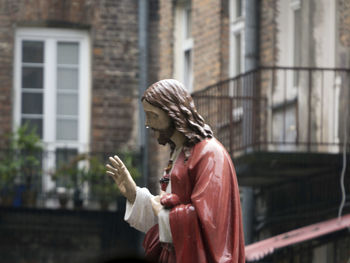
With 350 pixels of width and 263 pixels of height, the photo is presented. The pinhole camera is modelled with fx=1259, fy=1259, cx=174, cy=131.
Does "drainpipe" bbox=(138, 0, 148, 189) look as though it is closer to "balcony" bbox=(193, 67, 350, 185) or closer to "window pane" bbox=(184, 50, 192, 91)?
"window pane" bbox=(184, 50, 192, 91)

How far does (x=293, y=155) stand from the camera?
47.8ft

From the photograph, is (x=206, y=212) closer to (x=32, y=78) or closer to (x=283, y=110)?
(x=283, y=110)

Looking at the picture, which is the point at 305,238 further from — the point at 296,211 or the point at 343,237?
the point at 296,211

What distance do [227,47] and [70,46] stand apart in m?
4.30

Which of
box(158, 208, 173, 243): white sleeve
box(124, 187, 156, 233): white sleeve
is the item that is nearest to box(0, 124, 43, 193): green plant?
box(124, 187, 156, 233): white sleeve

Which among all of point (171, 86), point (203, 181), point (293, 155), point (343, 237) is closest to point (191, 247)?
point (203, 181)

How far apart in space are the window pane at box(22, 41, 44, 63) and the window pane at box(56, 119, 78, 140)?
1143 mm

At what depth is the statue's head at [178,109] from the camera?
264 inches

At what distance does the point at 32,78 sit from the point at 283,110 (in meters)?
7.79

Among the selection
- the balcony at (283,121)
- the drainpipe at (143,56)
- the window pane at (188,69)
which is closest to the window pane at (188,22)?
the window pane at (188,69)

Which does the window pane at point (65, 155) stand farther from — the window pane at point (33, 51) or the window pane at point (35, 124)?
the window pane at point (33, 51)

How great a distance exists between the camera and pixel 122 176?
22.1ft

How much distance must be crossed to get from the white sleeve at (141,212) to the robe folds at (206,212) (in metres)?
0.22

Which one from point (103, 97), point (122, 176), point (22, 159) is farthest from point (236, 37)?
point (122, 176)
